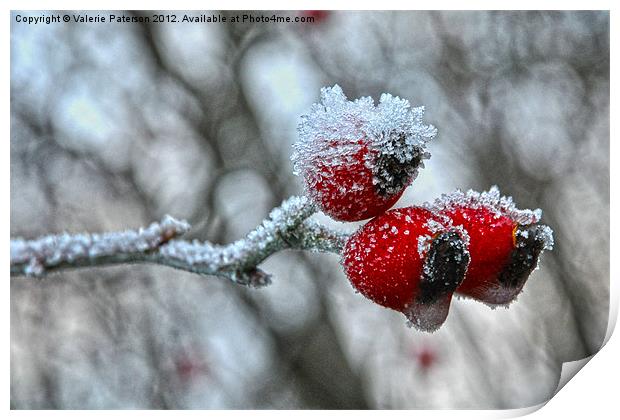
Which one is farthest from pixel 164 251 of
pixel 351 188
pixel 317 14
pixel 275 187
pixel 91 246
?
pixel 275 187

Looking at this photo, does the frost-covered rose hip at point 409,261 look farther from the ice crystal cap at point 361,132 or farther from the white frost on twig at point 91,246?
the white frost on twig at point 91,246

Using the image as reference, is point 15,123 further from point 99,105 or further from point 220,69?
point 220,69

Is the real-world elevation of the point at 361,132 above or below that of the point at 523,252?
above

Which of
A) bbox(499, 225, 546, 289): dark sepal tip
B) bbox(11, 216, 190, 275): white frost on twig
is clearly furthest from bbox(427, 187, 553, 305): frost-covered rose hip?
bbox(11, 216, 190, 275): white frost on twig

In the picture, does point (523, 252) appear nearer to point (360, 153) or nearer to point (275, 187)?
point (360, 153)

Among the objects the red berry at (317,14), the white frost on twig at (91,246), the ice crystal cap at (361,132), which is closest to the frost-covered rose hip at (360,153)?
the ice crystal cap at (361,132)
